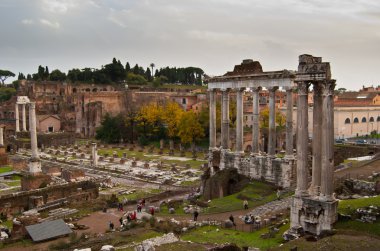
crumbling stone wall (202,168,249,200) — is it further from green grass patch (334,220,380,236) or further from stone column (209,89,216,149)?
green grass patch (334,220,380,236)

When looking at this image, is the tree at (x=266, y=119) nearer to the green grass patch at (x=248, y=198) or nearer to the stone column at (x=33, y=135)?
the green grass patch at (x=248, y=198)

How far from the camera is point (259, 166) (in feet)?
86.8

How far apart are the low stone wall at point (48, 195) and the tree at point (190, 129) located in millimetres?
20361

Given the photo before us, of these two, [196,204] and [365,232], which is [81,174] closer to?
[196,204]

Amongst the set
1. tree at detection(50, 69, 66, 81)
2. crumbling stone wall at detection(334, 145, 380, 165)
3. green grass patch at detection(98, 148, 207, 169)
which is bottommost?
green grass patch at detection(98, 148, 207, 169)

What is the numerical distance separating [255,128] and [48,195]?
14359 millimetres

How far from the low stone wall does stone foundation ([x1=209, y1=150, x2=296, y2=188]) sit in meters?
8.86

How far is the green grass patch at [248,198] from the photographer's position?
23.0 meters

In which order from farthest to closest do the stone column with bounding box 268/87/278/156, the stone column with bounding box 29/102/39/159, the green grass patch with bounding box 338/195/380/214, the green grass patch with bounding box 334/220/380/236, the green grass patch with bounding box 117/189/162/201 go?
the stone column with bounding box 29/102/39/159
the green grass patch with bounding box 117/189/162/201
the stone column with bounding box 268/87/278/156
the green grass patch with bounding box 338/195/380/214
the green grass patch with bounding box 334/220/380/236

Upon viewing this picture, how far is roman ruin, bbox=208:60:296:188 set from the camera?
2489cm

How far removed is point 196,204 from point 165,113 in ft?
109

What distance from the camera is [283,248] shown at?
13742mm

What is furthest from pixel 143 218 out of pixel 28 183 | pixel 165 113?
pixel 165 113

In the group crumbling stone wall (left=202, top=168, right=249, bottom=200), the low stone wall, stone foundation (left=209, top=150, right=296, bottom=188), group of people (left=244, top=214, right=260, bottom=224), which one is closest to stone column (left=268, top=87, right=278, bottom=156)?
stone foundation (left=209, top=150, right=296, bottom=188)
